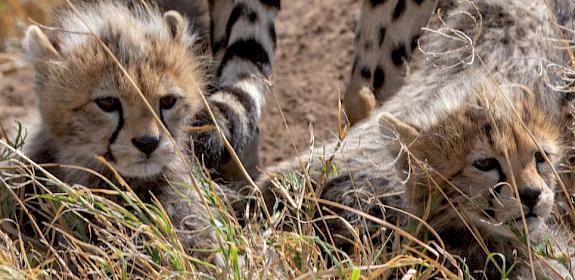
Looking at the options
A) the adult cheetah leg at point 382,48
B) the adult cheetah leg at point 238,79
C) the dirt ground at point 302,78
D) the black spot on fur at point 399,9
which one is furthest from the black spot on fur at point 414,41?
the adult cheetah leg at point 238,79

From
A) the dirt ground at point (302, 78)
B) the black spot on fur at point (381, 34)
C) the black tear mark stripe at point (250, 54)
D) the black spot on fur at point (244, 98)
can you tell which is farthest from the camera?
the dirt ground at point (302, 78)

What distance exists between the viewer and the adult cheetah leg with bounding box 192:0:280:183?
3664 millimetres

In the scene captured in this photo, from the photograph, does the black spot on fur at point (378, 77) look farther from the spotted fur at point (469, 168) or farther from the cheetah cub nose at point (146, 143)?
the cheetah cub nose at point (146, 143)

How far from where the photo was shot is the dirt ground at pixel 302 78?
4.78 meters

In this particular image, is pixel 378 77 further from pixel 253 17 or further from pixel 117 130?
pixel 117 130

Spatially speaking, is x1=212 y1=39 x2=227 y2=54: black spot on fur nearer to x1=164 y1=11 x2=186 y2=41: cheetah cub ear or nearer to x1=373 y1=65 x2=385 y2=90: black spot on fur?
x1=373 y1=65 x2=385 y2=90: black spot on fur

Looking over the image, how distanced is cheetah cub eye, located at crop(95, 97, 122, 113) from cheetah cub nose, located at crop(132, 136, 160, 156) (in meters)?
0.11

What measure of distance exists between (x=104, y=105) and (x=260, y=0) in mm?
1227

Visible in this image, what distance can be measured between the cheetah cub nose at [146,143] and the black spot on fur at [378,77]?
4.86 ft

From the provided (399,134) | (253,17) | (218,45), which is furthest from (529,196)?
(218,45)

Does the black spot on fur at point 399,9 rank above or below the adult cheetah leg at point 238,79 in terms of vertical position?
above

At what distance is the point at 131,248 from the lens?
2.77m

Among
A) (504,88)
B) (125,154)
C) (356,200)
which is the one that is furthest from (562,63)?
(125,154)

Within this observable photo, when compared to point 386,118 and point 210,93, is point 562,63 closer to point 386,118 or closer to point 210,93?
point 386,118
